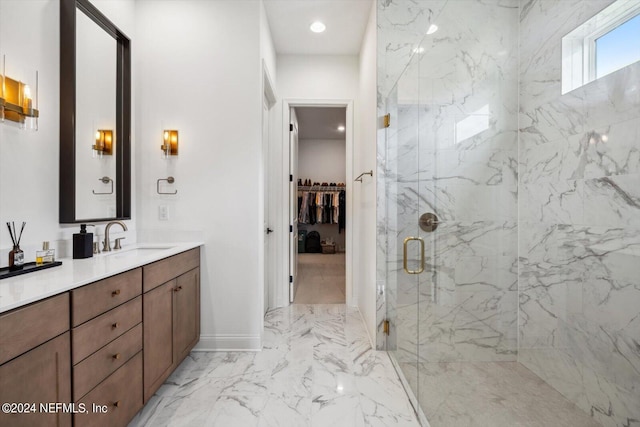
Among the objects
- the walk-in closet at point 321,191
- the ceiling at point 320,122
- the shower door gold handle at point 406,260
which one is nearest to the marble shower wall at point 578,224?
the shower door gold handle at point 406,260

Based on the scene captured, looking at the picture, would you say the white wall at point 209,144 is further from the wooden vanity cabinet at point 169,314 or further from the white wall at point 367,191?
the white wall at point 367,191

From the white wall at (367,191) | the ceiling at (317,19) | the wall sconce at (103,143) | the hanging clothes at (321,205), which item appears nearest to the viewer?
the wall sconce at (103,143)

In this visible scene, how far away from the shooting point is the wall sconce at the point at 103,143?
6.44 feet

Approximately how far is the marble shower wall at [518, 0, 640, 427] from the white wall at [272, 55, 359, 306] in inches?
90.7

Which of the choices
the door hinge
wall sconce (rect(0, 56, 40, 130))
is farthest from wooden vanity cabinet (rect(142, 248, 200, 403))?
the door hinge

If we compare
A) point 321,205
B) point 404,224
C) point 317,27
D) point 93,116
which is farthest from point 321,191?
point 93,116

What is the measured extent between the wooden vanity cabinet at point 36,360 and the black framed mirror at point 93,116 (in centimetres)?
92

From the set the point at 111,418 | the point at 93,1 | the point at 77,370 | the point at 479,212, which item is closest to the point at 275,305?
the point at 111,418

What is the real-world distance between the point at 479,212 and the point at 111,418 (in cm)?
185

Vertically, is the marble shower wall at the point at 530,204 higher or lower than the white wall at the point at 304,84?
lower

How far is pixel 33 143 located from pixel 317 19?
2468 mm

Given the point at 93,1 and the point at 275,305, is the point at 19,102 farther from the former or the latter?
the point at 275,305

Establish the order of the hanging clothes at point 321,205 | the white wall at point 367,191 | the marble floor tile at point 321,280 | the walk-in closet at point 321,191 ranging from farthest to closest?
the hanging clothes at point 321,205
the walk-in closet at point 321,191
the marble floor tile at point 321,280
the white wall at point 367,191

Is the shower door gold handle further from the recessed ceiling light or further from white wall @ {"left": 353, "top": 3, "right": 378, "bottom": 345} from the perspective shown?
the recessed ceiling light
